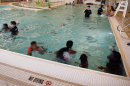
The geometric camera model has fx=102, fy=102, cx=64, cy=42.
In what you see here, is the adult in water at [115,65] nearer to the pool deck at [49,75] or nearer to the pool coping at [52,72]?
the pool deck at [49,75]

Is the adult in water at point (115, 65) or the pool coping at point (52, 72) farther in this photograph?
the adult in water at point (115, 65)

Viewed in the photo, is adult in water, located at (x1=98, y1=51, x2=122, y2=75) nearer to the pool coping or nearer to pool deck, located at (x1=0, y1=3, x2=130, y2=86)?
pool deck, located at (x1=0, y1=3, x2=130, y2=86)

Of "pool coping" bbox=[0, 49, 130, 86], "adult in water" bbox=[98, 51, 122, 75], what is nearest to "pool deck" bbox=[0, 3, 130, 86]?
"pool coping" bbox=[0, 49, 130, 86]

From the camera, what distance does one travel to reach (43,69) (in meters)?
2.22

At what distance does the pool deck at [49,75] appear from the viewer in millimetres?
1896

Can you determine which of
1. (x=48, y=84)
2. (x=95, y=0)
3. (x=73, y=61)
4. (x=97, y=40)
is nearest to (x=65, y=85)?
(x=48, y=84)

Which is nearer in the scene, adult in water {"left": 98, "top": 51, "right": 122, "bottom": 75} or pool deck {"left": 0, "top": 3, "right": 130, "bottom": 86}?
pool deck {"left": 0, "top": 3, "right": 130, "bottom": 86}

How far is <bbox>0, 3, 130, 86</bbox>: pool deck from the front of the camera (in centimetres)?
190

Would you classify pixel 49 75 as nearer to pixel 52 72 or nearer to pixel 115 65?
pixel 52 72

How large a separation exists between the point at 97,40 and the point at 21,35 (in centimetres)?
354

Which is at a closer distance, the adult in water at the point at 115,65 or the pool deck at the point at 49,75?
the pool deck at the point at 49,75

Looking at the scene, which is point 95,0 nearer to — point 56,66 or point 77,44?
point 77,44

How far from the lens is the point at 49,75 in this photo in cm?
217

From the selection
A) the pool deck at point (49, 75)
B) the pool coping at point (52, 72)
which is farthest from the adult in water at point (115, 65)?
the pool coping at point (52, 72)
